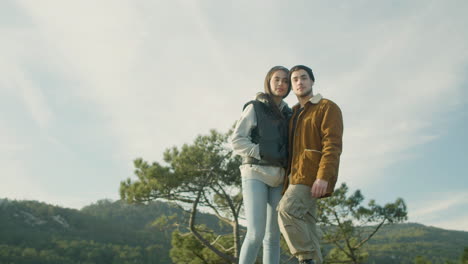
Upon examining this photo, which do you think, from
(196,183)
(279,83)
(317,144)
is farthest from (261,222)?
(196,183)

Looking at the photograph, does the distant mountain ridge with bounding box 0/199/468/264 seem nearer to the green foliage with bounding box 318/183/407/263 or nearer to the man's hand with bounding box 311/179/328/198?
the green foliage with bounding box 318/183/407/263

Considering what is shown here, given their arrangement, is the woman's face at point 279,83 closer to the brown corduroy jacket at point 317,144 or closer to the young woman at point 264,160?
the young woman at point 264,160

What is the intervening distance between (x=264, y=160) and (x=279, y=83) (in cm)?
56

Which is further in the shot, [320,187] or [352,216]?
[352,216]

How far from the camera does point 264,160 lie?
2146 mm

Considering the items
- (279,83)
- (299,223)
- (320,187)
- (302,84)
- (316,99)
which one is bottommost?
(299,223)

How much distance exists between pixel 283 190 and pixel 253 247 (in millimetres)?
388

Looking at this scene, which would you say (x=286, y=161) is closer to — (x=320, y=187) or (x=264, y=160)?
(x=264, y=160)

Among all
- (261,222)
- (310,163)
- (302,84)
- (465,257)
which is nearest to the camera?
(310,163)

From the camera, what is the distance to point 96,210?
242 ft

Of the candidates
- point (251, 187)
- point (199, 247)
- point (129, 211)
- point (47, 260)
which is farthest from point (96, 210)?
point (251, 187)

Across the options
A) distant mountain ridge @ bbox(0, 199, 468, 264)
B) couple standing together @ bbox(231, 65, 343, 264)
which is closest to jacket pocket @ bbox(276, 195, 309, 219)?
couple standing together @ bbox(231, 65, 343, 264)

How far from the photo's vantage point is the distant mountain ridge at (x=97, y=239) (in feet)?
159

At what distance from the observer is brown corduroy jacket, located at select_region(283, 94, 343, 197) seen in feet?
6.01
